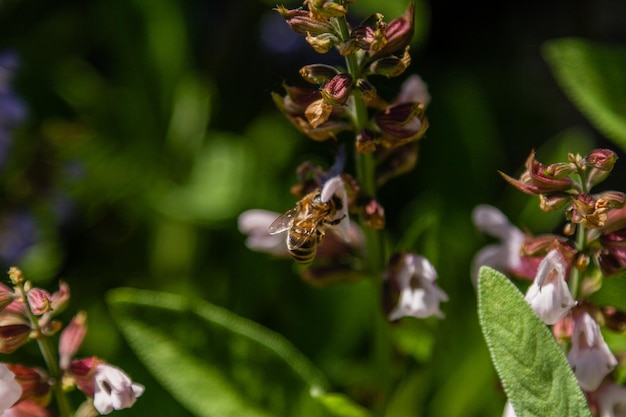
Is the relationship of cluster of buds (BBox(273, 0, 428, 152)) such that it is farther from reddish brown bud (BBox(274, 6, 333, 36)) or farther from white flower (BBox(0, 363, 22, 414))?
white flower (BBox(0, 363, 22, 414))

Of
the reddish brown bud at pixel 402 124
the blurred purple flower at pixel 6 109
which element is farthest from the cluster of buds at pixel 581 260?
the blurred purple flower at pixel 6 109

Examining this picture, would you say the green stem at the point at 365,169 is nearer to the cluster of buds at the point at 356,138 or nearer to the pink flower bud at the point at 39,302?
the cluster of buds at the point at 356,138

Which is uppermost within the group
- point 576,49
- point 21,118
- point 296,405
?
point 576,49

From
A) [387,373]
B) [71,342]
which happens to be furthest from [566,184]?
[71,342]

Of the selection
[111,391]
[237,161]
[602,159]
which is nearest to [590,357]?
[602,159]

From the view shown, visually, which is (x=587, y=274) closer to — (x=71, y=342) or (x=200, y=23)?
(x=71, y=342)

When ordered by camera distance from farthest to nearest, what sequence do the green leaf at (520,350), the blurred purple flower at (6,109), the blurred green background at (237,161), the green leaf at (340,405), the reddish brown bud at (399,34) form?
the blurred purple flower at (6,109) → the blurred green background at (237,161) → the green leaf at (340,405) → the reddish brown bud at (399,34) → the green leaf at (520,350)

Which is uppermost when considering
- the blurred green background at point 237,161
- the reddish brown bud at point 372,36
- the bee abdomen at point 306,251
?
the reddish brown bud at point 372,36

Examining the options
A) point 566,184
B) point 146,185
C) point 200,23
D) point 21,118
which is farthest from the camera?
point 200,23
